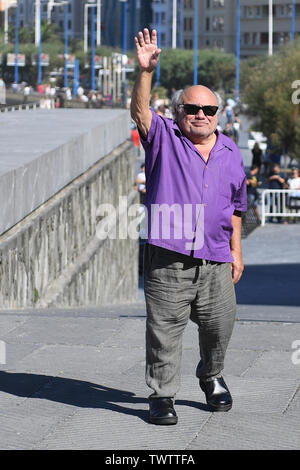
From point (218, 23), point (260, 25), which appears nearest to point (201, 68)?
point (260, 25)

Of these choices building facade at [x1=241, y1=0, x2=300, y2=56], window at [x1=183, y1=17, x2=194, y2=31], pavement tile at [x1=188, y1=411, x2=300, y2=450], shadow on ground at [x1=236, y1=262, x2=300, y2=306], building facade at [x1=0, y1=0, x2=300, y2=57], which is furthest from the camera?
window at [x1=183, y1=17, x2=194, y2=31]

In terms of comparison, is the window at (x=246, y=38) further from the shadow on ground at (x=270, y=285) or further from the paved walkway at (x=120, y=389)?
the paved walkway at (x=120, y=389)

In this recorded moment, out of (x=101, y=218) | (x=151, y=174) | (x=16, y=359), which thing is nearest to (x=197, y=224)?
(x=151, y=174)

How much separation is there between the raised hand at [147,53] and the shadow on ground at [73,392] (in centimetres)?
152

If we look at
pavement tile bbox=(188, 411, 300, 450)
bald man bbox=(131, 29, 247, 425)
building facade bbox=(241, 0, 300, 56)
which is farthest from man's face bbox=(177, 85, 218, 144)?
building facade bbox=(241, 0, 300, 56)

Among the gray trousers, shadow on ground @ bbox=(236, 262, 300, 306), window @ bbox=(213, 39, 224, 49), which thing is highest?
window @ bbox=(213, 39, 224, 49)

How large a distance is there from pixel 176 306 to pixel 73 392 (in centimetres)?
80

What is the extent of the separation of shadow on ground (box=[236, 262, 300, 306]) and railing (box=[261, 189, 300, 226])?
5.30 meters

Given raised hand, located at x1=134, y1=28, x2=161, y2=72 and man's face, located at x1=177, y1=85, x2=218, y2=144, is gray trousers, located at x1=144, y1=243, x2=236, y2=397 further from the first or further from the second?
raised hand, located at x1=134, y1=28, x2=161, y2=72

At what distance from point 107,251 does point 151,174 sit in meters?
11.6

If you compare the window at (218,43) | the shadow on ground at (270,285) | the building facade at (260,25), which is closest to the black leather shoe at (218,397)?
the shadow on ground at (270,285)

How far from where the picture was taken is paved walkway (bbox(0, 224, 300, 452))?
452 centimetres

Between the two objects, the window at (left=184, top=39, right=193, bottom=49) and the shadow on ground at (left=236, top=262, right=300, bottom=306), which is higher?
the window at (left=184, top=39, right=193, bottom=49)

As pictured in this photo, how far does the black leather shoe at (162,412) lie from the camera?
4707 millimetres
